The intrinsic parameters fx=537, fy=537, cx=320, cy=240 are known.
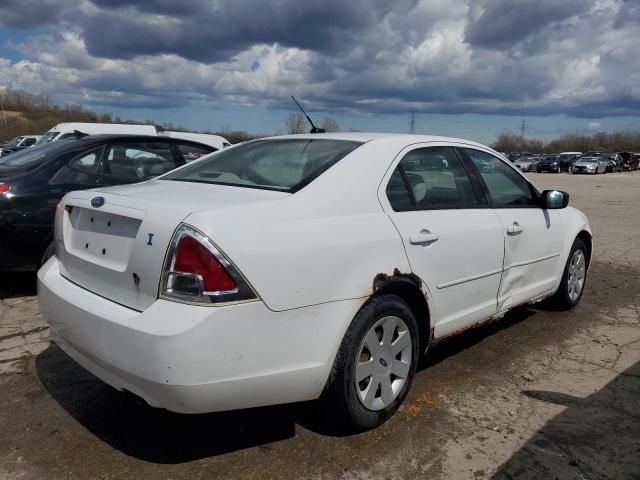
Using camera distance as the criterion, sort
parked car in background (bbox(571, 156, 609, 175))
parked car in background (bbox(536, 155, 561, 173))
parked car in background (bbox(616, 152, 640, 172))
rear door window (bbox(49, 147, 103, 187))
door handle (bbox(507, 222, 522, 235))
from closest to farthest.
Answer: door handle (bbox(507, 222, 522, 235)) < rear door window (bbox(49, 147, 103, 187)) < parked car in background (bbox(571, 156, 609, 175)) < parked car in background (bbox(536, 155, 561, 173)) < parked car in background (bbox(616, 152, 640, 172))

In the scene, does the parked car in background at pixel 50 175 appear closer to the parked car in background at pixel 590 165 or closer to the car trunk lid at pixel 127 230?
the car trunk lid at pixel 127 230

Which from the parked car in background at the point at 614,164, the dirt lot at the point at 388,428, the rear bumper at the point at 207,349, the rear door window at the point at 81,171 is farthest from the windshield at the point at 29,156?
the parked car in background at the point at 614,164

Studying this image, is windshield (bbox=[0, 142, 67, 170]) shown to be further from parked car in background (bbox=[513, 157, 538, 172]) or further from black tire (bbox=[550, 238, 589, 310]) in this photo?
parked car in background (bbox=[513, 157, 538, 172])

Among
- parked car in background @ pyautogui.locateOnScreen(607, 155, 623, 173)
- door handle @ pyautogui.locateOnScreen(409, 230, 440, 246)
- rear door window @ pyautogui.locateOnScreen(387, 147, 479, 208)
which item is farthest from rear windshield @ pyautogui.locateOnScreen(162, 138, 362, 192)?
parked car in background @ pyautogui.locateOnScreen(607, 155, 623, 173)

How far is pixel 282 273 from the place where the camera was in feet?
7.83

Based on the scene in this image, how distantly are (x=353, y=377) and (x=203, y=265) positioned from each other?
1.01m

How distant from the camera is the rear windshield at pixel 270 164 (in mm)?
2922

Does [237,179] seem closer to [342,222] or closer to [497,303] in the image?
[342,222]

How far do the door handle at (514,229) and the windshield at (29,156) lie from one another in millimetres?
4334

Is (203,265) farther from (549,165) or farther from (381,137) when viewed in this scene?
(549,165)

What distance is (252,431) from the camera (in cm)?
293

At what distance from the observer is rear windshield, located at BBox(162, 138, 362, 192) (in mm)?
2922

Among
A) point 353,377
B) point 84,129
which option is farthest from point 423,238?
point 84,129

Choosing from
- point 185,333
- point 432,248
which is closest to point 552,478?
point 432,248
